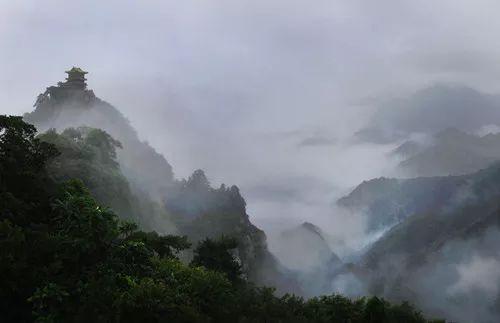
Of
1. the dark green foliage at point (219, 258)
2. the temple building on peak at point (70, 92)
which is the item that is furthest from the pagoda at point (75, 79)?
the dark green foliage at point (219, 258)

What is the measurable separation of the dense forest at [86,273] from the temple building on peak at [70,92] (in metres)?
92.4

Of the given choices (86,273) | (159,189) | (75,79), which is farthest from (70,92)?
(86,273)

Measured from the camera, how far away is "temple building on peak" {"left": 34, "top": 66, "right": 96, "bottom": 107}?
132 meters

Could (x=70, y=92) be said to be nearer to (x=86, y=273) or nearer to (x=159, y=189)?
(x=159, y=189)

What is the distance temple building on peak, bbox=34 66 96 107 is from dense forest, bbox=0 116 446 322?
303ft

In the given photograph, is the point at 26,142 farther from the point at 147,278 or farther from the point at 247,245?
the point at 247,245

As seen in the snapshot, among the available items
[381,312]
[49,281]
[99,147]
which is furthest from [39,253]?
[99,147]

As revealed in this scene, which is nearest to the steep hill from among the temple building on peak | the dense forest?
the temple building on peak

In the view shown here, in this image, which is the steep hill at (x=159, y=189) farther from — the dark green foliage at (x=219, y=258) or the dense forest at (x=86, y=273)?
the dense forest at (x=86, y=273)

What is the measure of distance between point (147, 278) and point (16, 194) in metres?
10.2

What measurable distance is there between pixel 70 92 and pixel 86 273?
106 metres

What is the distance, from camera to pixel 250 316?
1437 inches

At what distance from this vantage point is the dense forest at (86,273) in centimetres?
3116

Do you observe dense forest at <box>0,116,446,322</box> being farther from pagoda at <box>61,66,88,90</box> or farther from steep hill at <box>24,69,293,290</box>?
pagoda at <box>61,66,88,90</box>
